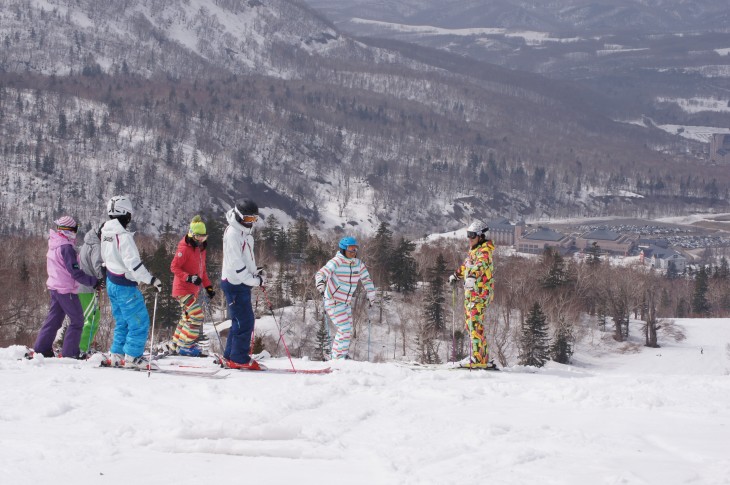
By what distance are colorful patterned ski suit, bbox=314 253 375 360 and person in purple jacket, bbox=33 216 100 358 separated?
317 centimetres

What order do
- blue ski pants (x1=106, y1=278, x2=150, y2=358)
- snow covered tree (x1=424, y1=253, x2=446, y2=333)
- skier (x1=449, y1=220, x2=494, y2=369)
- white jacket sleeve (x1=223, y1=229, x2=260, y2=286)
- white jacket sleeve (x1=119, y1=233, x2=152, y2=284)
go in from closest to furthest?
white jacket sleeve (x1=119, y1=233, x2=152, y2=284), blue ski pants (x1=106, y1=278, x2=150, y2=358), white jacket sleeve (x1=223, y1=229, x2=260, y2=286), skier (x1=449, y1=220, x2=494, y2=369), snow covered tree (x1=424, y1=253, x2=446, y2=333)

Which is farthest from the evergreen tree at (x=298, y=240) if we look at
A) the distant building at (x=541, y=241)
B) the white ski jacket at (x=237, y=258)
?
the distant building at (x=541, y=241)

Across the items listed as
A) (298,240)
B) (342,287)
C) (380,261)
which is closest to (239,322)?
(342,287)

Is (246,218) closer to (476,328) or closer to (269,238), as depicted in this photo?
(476,328)

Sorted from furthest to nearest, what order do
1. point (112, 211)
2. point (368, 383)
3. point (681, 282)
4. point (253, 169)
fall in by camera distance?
point (253, 169)
point (681, 282)
point (112, 211)
point (368, 383)

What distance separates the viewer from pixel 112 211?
9.39 meters

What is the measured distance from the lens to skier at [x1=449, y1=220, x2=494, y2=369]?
34.9ft

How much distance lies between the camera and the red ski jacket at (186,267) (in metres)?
10.8

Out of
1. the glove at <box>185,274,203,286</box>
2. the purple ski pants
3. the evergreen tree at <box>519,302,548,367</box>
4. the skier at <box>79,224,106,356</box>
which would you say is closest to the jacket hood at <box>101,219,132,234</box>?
the skier at <box>79,224,106,356</box>

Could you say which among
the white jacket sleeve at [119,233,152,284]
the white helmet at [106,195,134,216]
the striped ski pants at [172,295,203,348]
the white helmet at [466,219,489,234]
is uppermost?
the white helmet at [106,195,134,216]

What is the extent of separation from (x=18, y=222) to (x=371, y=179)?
87187mm

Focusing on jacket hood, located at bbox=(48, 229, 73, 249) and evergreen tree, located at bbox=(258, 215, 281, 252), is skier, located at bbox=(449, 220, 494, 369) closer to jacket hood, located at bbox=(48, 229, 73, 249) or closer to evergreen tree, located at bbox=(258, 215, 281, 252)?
jacket hood, located at bbox=(48, 229, 73, 249)

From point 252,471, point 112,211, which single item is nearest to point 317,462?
point 252,471

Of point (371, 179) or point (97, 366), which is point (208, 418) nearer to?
point (97, 366)
